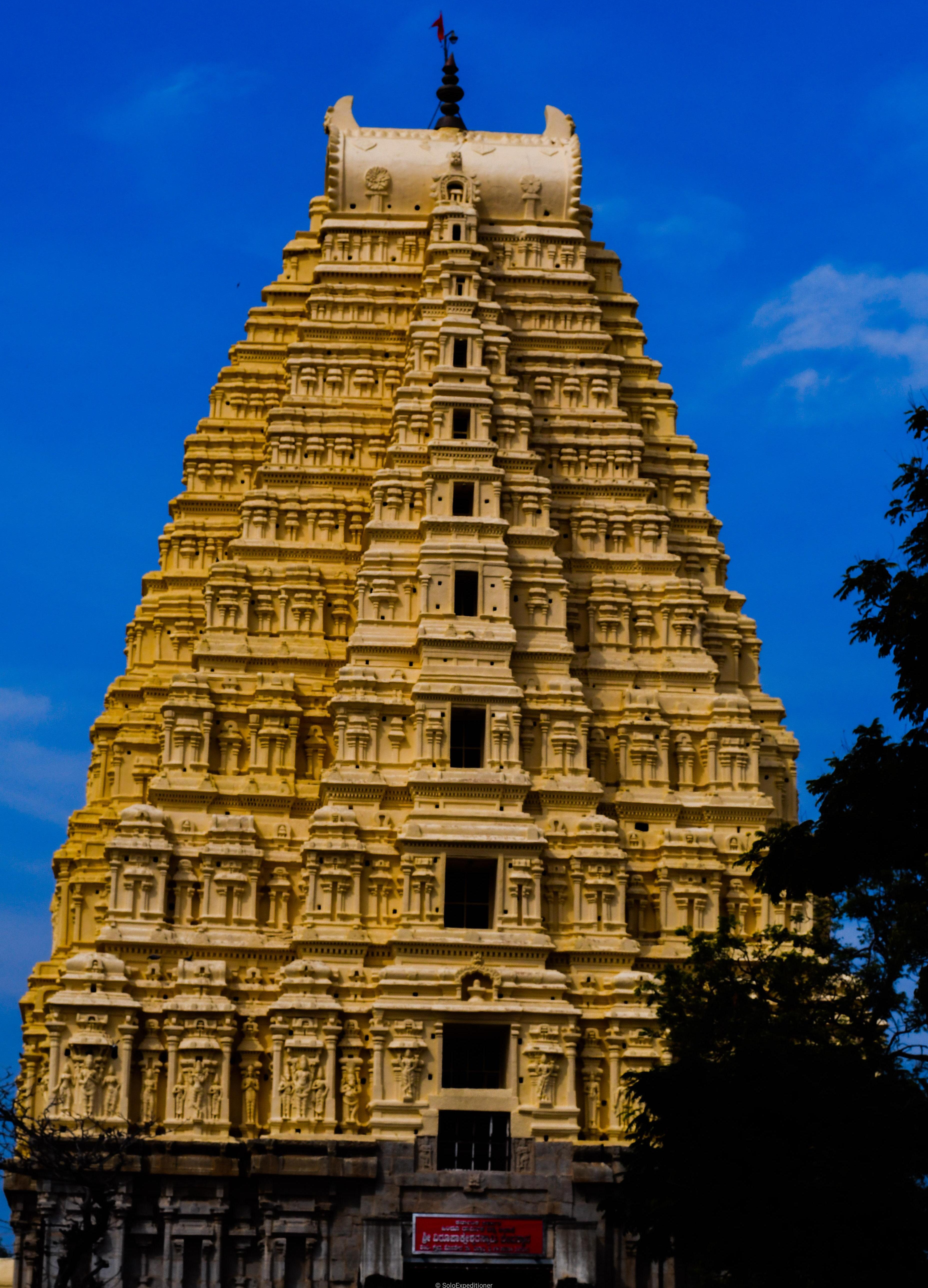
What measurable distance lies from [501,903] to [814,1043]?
1186 centimetres

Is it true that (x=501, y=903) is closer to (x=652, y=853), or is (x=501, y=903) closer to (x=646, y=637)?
(x=652, y=853)

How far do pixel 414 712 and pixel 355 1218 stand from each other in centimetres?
1154

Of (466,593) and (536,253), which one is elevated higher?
(536,253)

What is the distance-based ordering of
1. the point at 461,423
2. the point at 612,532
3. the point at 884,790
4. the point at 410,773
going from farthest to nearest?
the point at 612,532
the point at 461,423
the point at 410,773
the point at 884,790

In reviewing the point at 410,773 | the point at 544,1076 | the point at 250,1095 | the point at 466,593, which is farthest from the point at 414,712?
the point at 250,1095

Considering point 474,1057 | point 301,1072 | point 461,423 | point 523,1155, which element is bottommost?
point 523,1155

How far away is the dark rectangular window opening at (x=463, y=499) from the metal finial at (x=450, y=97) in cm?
1426

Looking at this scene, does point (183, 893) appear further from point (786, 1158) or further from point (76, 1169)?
point (786, 1158)

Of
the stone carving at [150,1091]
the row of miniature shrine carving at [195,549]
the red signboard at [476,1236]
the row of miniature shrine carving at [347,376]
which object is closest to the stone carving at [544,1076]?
the red signboard at [476,1236]

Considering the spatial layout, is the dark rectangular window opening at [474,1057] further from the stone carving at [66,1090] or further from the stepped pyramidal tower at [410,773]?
the stone carving at [66,1090]

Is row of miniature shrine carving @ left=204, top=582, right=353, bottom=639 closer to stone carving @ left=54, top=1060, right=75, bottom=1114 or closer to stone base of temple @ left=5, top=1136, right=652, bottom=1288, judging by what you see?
stone carving @ left=54, top=1060, right=75, bottom=1114

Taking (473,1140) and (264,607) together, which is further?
(264,607)

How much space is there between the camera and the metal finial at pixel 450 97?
63.4 m

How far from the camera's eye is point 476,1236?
45500mm
